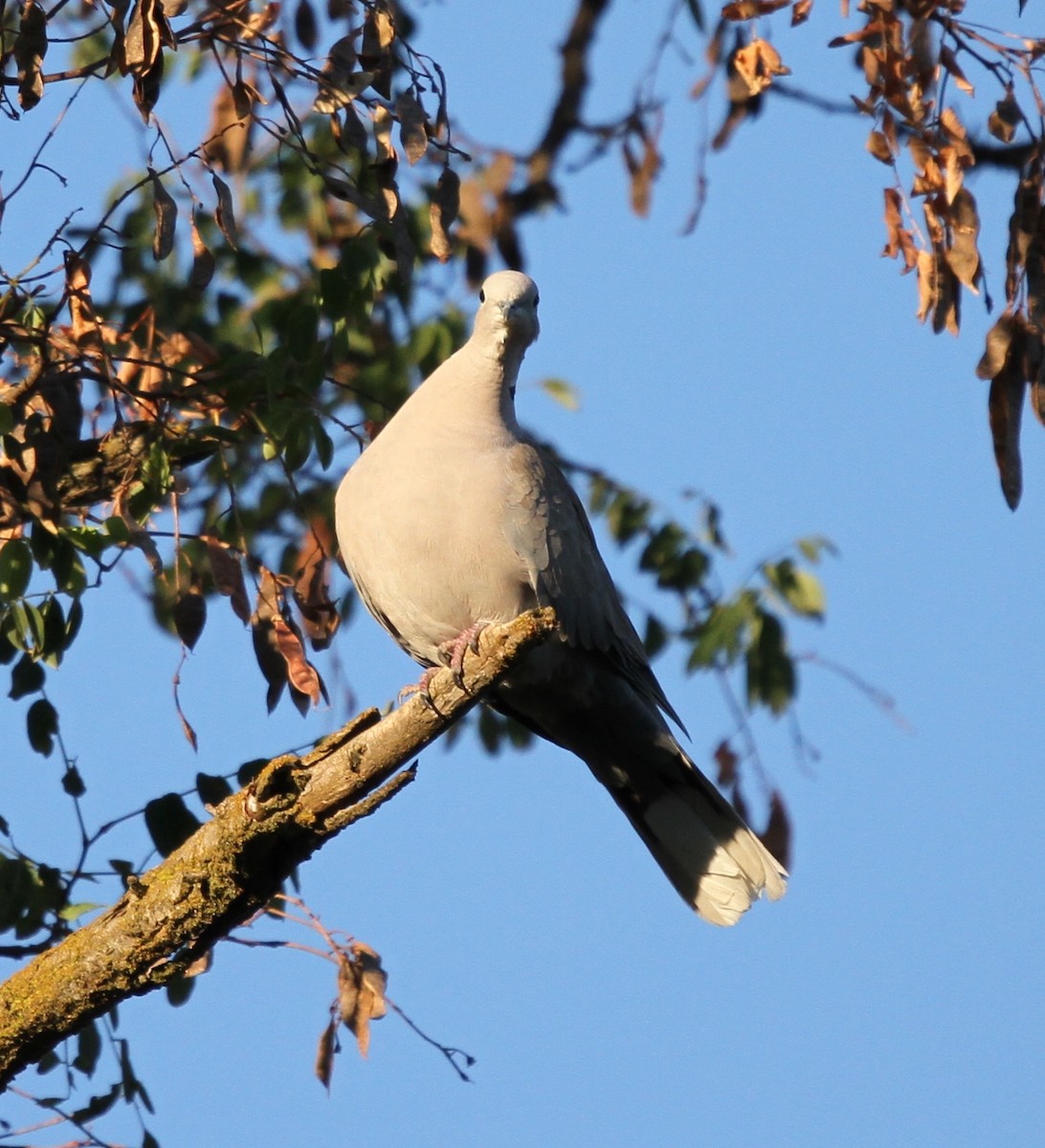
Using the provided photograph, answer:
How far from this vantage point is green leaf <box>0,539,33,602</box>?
10.8 feet

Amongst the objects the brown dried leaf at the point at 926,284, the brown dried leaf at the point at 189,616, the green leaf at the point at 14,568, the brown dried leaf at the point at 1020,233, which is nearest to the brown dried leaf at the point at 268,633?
the brown dried leaf at the point at 189,616

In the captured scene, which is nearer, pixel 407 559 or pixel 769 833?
pixel 407 559

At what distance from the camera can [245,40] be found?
350 cm

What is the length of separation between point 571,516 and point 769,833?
117cm

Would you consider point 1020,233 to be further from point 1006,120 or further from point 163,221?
point 163,221

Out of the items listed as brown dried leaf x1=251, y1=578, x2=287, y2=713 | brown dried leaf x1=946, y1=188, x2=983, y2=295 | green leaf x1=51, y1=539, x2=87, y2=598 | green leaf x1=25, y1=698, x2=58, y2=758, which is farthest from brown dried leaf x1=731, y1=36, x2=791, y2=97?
green leaf x1=25, y1=698, x2=58, y2=758

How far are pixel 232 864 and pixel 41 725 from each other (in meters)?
0.86

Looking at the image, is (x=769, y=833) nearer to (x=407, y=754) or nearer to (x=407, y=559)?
(x=407, y=559)

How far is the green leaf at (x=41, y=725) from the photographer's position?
3561 millimetres

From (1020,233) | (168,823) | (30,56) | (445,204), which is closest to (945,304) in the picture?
(1020,233)

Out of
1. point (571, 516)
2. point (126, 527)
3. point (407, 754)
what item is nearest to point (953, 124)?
point (571, 516)

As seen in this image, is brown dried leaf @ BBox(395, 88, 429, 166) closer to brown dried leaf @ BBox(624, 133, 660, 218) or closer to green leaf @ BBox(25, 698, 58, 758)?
green leaf @ BBox(25, 698, 58, 758)

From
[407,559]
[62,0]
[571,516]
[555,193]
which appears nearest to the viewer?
[62,0]

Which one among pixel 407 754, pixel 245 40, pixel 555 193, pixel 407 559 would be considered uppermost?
pixel 555 193
